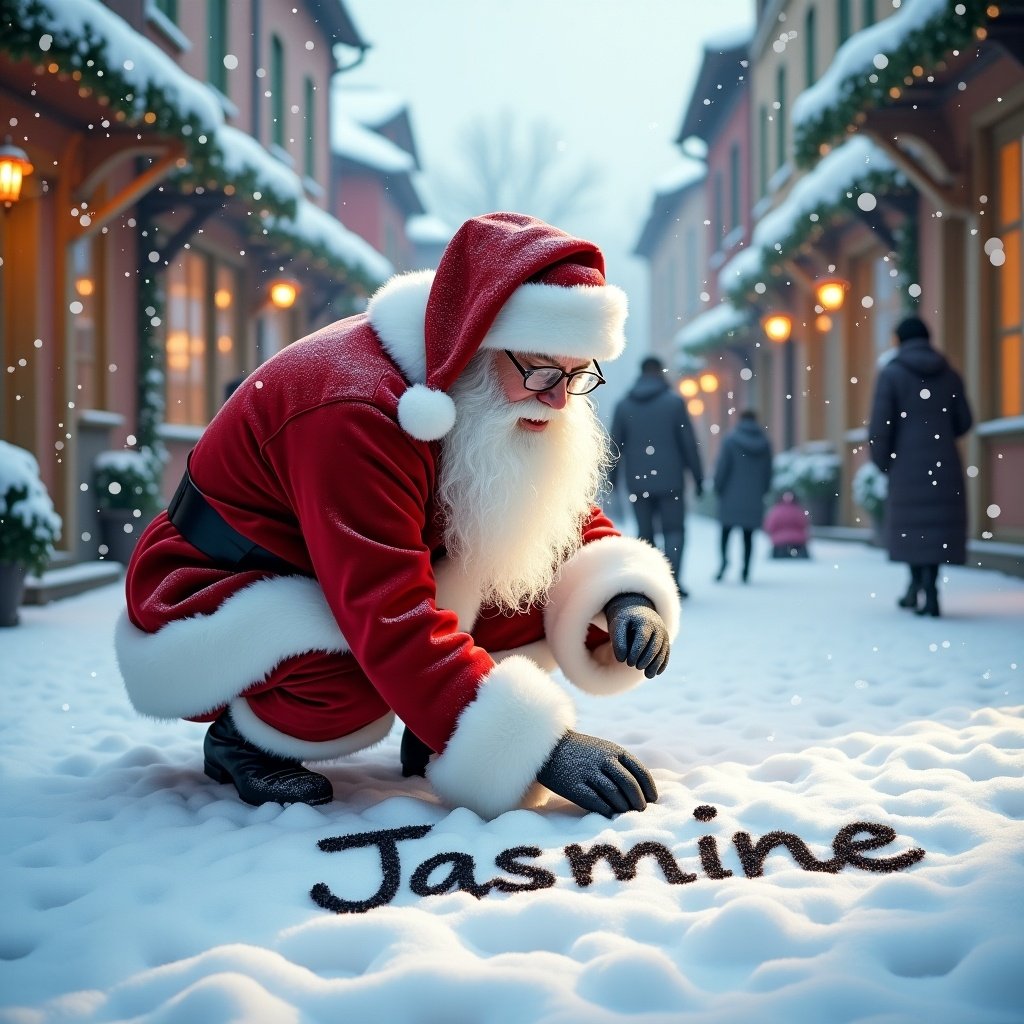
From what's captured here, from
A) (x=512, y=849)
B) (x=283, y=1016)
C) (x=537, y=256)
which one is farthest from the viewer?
(x=537, y=256)

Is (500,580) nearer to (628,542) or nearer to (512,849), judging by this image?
(628,542)

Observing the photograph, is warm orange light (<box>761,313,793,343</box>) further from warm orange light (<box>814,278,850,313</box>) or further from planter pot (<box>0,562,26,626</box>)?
planter pot (<box>0,562,26,626</box>)

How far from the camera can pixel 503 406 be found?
244 centimetres

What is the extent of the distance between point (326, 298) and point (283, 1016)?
582 inches

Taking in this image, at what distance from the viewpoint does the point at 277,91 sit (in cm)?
1379

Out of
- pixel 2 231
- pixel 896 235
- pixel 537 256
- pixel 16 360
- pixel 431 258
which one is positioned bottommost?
pixel 537 256

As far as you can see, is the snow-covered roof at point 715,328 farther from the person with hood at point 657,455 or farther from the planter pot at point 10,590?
the planter pot at point 10,590

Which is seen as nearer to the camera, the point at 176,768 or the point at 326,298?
the point at 176,768

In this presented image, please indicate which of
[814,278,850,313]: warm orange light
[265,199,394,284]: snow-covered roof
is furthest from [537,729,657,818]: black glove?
[814,278,850,313]: warm orange light

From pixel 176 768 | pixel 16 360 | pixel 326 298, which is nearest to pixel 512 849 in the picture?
pixel 176 768

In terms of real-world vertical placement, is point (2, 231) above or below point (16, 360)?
above

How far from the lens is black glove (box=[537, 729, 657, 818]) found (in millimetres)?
2238

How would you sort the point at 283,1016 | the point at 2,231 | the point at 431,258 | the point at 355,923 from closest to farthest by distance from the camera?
the point at 283,1016 → the point at 355,923 → the point at 2,231 → the point at 431,258

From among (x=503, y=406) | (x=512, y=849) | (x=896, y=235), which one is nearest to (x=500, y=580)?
(x=503, y=406)
